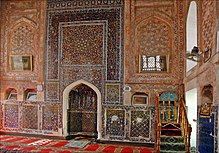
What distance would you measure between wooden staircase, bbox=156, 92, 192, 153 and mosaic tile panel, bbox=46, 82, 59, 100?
125 inches

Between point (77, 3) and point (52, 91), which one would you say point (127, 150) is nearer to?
point (52, 91)

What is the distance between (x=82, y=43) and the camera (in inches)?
312

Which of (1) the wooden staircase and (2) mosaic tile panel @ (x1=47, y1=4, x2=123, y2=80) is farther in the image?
A: (2) mosaic tile panel @ (x1=47, y1=4, x2=123, y2=80)

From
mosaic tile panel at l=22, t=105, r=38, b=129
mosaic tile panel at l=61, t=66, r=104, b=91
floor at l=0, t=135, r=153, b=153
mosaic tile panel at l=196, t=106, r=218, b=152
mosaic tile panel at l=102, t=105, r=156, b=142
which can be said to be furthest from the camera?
mosaic tile panel at l=22, t=105, r=38, b=129

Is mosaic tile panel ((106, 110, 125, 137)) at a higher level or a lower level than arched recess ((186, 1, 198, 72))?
lower

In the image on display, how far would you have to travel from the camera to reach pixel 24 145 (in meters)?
6.93

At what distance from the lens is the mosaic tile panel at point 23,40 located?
8.38 m

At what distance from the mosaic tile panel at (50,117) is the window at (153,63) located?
2966 mm

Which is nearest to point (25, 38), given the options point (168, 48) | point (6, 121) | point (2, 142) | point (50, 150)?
point (6, 121)

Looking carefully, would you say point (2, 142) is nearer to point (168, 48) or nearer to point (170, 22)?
point (168, 48)

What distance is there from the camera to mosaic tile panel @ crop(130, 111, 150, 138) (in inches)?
290

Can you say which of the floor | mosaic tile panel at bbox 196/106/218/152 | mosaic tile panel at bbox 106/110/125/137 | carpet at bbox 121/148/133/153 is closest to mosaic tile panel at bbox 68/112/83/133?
the floor

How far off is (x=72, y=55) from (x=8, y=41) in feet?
7.76

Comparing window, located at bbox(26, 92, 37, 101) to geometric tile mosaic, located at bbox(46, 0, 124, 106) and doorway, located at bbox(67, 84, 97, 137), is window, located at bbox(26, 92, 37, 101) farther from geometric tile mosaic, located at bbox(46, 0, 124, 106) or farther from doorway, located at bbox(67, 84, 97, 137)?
doorway, located at bbox(67, 84, 97, 137)
